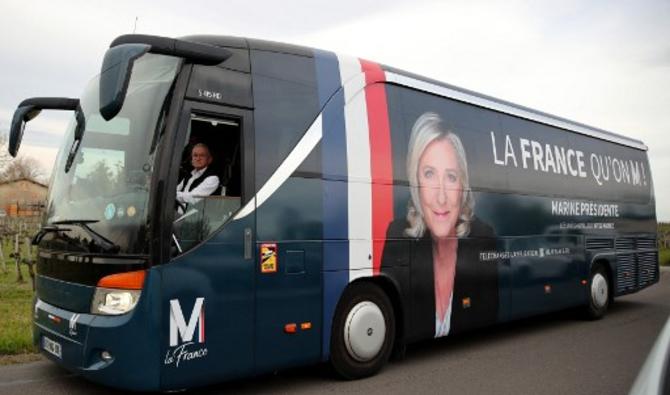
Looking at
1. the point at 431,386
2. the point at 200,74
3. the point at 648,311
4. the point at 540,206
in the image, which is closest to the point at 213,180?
the point at 200,74

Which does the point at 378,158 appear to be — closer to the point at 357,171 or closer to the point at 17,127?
the point at 357,171

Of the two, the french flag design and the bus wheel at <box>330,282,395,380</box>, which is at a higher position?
the french flag design

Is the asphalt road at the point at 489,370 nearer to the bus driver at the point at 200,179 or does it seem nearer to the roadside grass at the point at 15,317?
the roadside grass at the point at 15,317

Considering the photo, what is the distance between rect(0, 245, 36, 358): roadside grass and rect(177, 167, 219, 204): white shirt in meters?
3.51

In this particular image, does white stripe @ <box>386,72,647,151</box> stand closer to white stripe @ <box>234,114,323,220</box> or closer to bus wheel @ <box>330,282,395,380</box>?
white stripe @ <box>234,114,323,220</box>

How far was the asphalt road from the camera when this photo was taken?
5883 mm

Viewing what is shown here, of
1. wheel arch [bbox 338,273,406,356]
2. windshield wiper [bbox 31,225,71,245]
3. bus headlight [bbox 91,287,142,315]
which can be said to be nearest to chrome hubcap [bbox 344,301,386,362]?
wheel arch [bbox 338,273,406,356]

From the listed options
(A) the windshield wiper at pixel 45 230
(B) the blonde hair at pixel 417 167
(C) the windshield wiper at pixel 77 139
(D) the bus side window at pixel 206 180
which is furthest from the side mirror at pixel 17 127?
(B) the blonde hair at pixel 417 167

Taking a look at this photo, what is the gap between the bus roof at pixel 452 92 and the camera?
17.9 ft

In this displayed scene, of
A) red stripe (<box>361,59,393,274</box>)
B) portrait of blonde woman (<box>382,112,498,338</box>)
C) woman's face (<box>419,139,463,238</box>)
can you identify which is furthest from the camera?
woman's face (<box>419,139,463,238</box>)

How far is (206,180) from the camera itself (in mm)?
5273

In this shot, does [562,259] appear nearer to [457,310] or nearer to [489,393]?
[457,310]

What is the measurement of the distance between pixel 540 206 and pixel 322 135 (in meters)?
4.61

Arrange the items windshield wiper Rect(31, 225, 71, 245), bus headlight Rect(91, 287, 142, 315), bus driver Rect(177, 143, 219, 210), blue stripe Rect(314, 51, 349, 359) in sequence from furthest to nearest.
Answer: blue stripe Rect(314, 51, 349, 359) → windshield wiper Rect(31, 225, 71, 245) → bus driver Rect(177, 143, 219, 210) → bus headlight Rect(91, 287, 142, 315)
